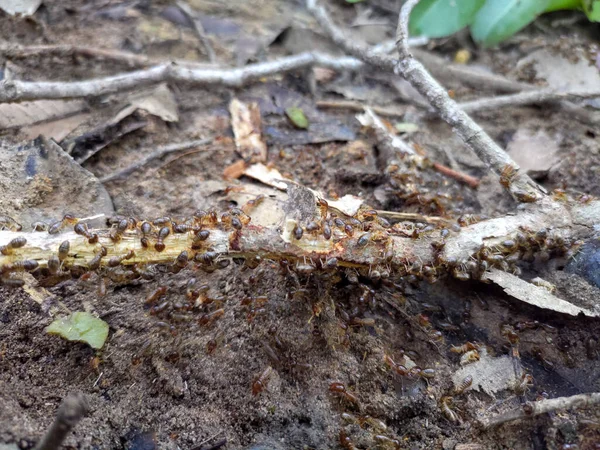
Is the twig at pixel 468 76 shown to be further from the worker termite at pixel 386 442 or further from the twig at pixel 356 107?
the worker termite at pixel 386 442

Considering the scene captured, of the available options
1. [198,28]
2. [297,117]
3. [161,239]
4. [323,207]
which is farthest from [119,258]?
[198,28]

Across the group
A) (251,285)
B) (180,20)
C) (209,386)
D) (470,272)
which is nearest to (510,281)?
(470,272)

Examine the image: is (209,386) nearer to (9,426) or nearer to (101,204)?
(9,426)

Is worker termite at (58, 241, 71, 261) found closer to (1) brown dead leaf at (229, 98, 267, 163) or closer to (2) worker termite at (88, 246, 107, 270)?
(2) worker termite at (88, 246, 107, 270)

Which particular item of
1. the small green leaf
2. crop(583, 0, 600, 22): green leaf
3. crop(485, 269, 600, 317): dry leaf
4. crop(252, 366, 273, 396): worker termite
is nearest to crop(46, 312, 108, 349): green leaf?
crop(252, 366, 273, 396): worker termite

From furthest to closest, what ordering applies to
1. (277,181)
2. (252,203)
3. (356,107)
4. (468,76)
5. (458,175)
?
(468,76)
(356,107)
(458,175)
(277,181)
(252,203)

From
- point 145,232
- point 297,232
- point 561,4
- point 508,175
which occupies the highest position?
point 561,4

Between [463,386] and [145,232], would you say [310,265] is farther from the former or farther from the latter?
[463,386]

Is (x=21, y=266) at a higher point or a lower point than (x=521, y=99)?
lower
